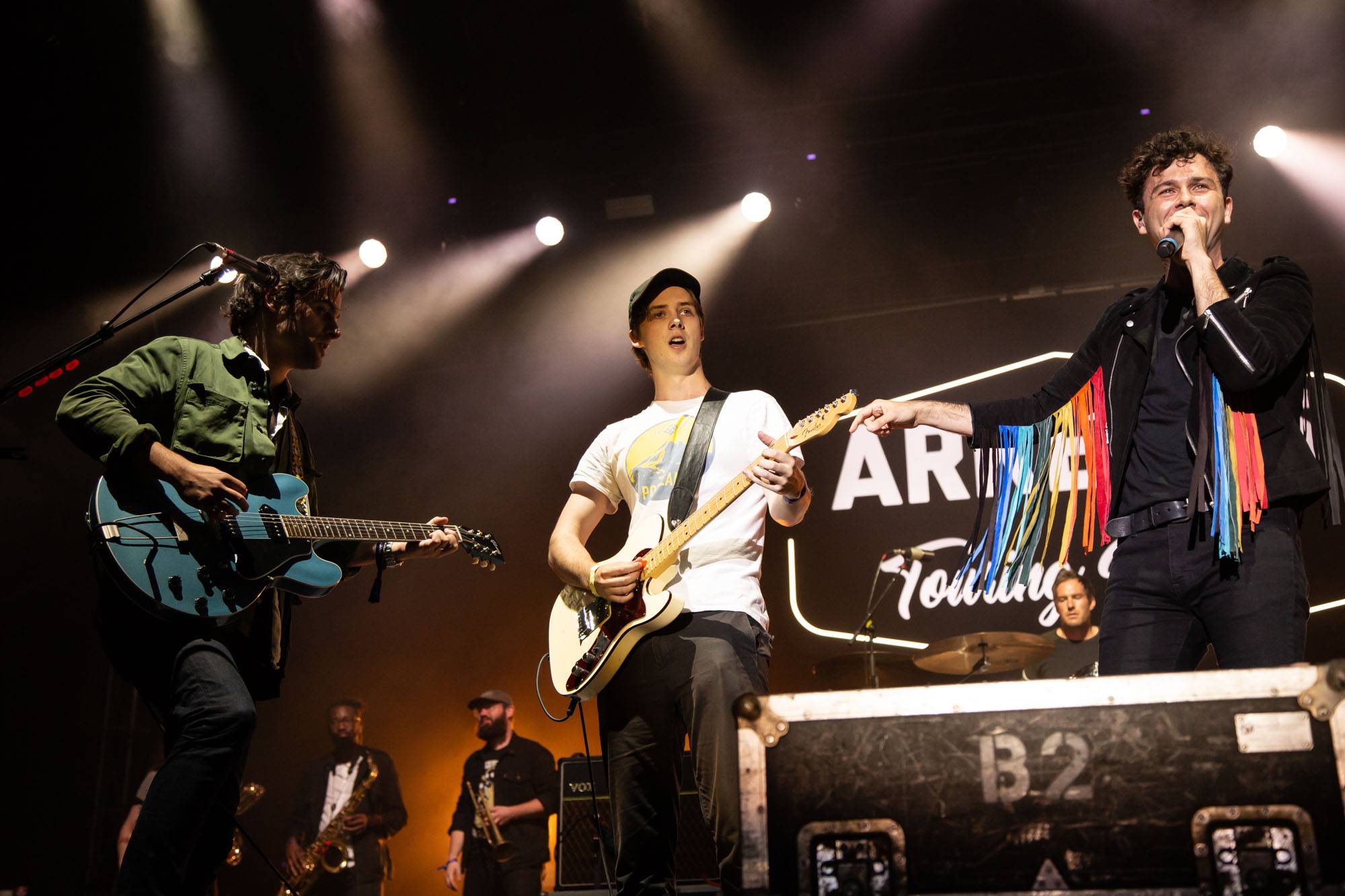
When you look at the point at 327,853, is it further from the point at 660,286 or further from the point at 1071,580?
the point at 660,286

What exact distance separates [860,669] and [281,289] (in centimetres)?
445

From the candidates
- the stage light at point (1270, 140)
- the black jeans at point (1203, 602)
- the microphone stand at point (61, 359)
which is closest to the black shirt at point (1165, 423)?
the black jeans at point (1203, 602)

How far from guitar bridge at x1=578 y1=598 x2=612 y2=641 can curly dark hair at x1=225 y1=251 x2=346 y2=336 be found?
58.4 inches

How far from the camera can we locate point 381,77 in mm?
7180

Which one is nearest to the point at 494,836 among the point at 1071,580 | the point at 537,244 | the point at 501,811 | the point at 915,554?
the point at 501,811

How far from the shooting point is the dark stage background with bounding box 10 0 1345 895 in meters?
6.79

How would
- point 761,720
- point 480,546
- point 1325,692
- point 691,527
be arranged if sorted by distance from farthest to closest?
point 480,546, point 691,527, point 761,720, point 1325,692

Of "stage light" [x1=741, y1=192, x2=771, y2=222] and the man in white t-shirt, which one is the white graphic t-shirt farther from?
"stage light" [x1=741, y1=192, x2=771, y2=222]

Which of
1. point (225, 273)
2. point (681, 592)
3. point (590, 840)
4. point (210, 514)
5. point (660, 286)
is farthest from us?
point (590, 840)

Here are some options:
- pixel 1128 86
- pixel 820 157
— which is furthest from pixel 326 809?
pixel 1128 86

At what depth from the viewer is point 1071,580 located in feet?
23.5

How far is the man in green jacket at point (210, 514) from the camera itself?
2.63 meters

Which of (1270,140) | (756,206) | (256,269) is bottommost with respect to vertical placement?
(256,269)

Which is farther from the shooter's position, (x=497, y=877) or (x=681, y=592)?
(x=497, y=877)
